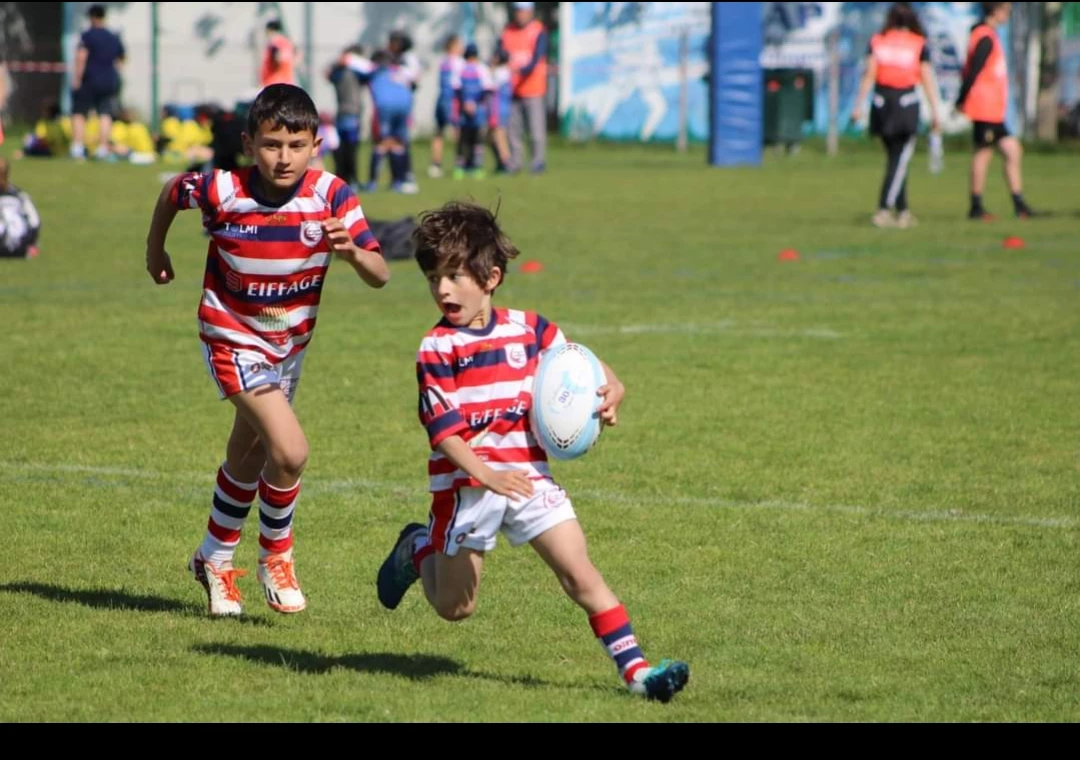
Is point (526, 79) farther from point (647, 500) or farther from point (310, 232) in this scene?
point (310, 232)

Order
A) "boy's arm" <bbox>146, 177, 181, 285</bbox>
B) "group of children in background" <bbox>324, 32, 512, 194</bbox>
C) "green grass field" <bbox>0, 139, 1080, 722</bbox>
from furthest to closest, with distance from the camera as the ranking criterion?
"group of children in background" <bbox>324, 32, 512, 194</bbox> → "boy's arm" <bbox>146, 177, 181, 285</bbox> → "green grass field" <bbox>0, 139, 1080, 722</bbox>

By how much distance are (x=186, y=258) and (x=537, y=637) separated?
11.8 meters

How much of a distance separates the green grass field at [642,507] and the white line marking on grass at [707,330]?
55 mm

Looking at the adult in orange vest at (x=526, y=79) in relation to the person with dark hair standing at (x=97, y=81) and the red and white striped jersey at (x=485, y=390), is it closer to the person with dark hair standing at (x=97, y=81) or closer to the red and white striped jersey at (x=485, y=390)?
the person with dark hair standing at (x=97, y=81)

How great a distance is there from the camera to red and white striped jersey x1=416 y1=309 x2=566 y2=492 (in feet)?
16.0

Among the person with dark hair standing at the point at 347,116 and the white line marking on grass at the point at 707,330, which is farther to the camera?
the person with dark hair standing at the point at 347,116

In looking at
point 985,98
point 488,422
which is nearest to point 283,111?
point 488,422

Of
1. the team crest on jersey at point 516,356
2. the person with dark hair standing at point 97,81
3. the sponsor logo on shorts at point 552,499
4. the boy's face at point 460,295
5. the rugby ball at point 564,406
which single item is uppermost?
the person with dark hair standing at point 97,81

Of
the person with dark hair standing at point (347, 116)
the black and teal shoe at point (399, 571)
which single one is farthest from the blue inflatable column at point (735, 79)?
the black and teal shoe at point (399, 571)

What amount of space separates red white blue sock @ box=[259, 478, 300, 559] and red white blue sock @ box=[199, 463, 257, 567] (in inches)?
2.8

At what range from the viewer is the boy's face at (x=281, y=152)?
18.4 ft

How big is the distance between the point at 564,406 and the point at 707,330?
7836mm

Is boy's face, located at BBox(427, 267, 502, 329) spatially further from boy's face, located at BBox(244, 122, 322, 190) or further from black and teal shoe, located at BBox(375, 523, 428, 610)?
boy's face, located at BBox(244, 122, 322, 190)

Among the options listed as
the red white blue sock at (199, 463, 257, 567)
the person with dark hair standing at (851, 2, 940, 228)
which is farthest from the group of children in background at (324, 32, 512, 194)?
the red white blue sock at (199, 463, 257, 567)
